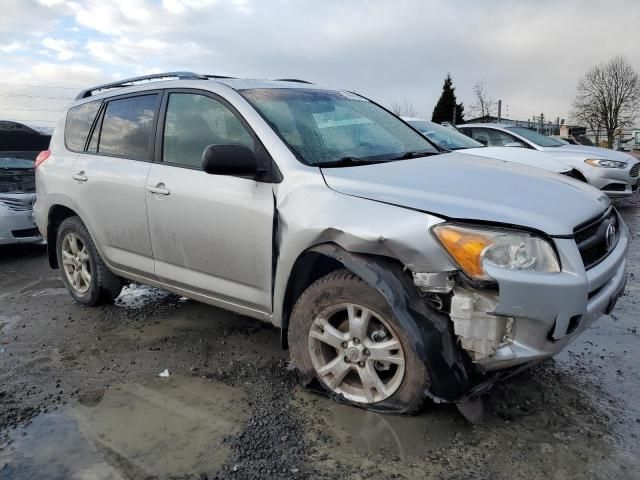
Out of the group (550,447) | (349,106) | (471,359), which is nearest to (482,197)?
(471,359)

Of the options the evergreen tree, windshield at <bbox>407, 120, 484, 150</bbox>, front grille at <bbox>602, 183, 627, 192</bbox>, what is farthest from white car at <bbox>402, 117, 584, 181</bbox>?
the evergreen tree

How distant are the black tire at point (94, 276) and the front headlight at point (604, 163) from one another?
751 centimetres

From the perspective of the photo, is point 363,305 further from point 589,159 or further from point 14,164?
point 589,159

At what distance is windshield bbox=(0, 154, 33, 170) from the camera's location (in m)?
7.94

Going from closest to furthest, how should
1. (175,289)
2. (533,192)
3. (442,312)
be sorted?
1. (442,312)
2. (533,192)
3. (175,289)

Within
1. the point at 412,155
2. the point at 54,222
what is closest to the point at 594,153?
the point at 412,155

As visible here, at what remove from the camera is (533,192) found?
2.85 meters

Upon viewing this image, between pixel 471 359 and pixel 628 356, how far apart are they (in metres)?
1.65

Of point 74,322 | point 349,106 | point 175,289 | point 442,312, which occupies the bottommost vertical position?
point 74,322

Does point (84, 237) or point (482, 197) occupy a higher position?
point (482, 197)

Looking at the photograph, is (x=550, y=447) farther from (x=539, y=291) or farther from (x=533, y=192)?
(x=533, y=192)

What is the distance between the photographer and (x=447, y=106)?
145ft

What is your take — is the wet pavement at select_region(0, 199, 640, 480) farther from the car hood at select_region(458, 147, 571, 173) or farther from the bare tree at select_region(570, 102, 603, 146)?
the bare tree at select_region(570, 102, 603, 146)

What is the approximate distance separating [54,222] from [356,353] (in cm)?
340
